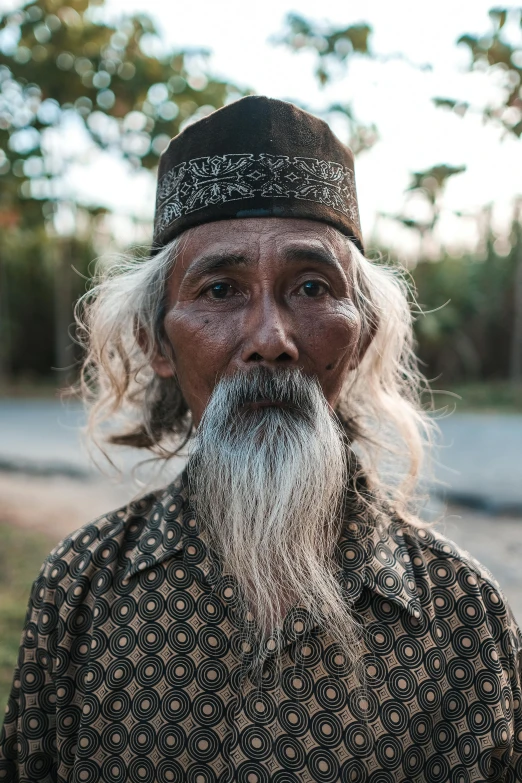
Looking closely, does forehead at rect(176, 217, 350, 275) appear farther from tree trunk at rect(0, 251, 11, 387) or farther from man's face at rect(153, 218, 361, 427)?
tree trunk at rect(0, 251, 11, 387)

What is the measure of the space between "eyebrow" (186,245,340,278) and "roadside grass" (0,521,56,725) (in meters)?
2.63

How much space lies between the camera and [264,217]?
166 cm

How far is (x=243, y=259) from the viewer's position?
5.32ft

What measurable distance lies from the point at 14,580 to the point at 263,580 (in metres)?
3.84

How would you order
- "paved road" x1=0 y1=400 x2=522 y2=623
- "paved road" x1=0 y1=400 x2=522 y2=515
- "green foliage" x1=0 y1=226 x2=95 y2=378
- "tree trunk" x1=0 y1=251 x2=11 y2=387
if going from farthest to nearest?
1. "green foliage" x1=0 y1=226 x2=95 y2=378
2. "tree trunk" x1=0 y1=251 x2=11 y2=387
3. "paved road" x1=0 y1=400 x2=522 y2=515
4. "paved road" x1=0 y1=400 x2=522 y2=623

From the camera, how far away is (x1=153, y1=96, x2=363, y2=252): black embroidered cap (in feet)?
5.46

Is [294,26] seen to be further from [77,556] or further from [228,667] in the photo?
[228,667]

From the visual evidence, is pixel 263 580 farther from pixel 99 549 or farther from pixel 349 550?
pixel 99 549

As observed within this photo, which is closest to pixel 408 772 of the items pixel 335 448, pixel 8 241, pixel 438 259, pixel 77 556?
pixel 335 448

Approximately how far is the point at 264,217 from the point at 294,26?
5.67 ft

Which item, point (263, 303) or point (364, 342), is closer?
point (263, 303)

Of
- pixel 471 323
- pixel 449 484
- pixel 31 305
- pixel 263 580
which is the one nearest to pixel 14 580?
pixel 449 484

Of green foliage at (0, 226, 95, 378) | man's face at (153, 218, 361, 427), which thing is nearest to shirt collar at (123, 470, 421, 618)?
man's face at (153, 218, 361, 427)

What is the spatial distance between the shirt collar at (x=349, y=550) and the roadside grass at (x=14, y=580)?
6.99 feet
